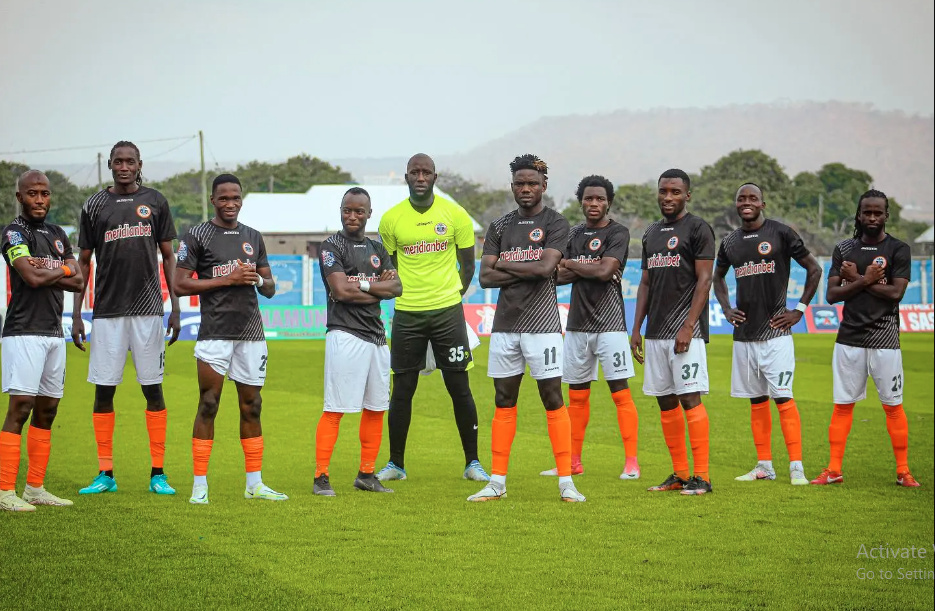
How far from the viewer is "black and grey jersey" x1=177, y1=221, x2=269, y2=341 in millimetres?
8023

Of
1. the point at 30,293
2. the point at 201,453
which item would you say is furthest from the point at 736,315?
the point at 30,293

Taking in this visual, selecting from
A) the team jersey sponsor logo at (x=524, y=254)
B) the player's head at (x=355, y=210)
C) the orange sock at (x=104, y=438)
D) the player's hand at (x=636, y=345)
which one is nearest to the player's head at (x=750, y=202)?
the player's hand at (x=636, y=345)

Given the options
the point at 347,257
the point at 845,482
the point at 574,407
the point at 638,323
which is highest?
the point at 347,257

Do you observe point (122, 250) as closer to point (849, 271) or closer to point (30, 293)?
point (30, 293)

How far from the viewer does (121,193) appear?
27.2ft

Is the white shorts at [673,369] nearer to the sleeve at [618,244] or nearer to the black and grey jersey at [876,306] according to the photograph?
the sleeve at [618,244]

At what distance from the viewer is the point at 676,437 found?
29.5 ft

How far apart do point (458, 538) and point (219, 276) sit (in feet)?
9.11

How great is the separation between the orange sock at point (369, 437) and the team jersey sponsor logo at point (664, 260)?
8.68 ft

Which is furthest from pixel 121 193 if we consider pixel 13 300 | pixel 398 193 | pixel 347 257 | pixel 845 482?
pixel 398 193

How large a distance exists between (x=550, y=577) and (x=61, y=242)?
15.2 feet

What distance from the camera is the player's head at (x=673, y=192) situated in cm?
880

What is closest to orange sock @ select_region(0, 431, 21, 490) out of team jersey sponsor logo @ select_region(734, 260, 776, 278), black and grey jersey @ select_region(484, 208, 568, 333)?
black and grey jersey @ select_region(484, 208, 568, 333)

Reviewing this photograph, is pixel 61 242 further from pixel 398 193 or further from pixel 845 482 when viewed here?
pixel 398 193
